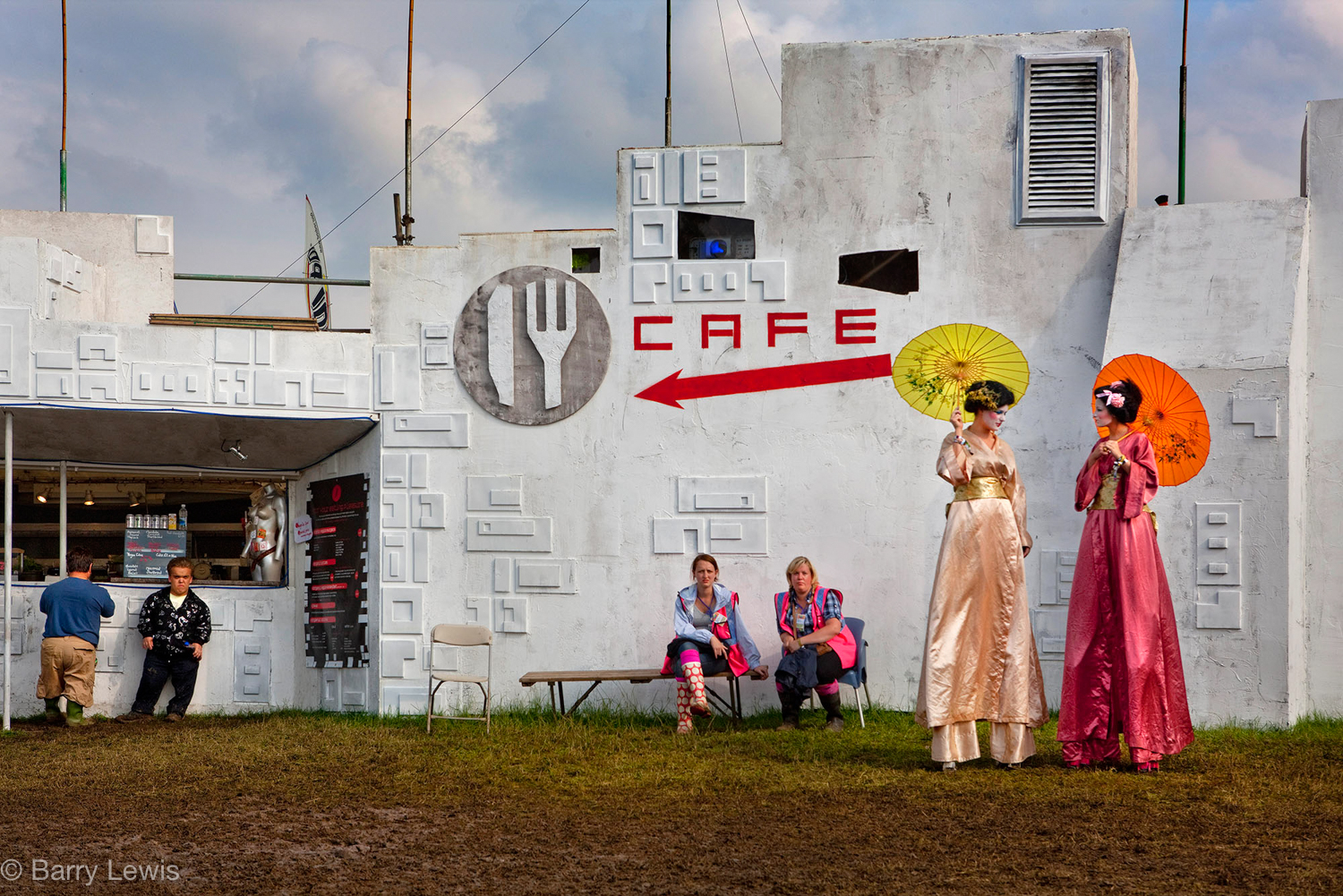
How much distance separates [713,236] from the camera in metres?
9.85

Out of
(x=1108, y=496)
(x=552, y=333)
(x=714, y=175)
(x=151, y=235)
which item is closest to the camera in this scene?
(x=1108, y=496)

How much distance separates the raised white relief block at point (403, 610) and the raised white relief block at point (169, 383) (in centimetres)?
207

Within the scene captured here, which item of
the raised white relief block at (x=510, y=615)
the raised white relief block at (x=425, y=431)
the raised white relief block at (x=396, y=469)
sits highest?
the raised white relief block at (x=425, y=431)

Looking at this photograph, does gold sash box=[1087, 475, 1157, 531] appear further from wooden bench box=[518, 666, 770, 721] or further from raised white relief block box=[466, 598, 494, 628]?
raised white relief block box=[466, 598, 494, 628]

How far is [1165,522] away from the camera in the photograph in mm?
8789

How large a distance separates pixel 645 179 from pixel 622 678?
3.73 meters

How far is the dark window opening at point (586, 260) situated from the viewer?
9977 millimetres

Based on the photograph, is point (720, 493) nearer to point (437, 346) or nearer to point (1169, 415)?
point (437, 346)

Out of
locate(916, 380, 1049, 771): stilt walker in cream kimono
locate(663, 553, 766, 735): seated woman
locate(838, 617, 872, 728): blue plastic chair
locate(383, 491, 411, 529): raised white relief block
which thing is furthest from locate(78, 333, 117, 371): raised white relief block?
locate(916, 380, 1049, 771): stilt walker in cream kimono

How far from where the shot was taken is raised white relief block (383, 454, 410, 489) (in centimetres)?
1006

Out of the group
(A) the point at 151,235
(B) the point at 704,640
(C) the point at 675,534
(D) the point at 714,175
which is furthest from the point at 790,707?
(A) the point at 151,235

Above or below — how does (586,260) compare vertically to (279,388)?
above

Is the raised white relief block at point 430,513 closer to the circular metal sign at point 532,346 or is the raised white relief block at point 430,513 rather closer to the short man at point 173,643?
the circular metal sign at point 532,346

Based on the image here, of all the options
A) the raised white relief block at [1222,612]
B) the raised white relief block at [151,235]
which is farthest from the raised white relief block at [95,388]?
the raised white relief block at [1222,612]
